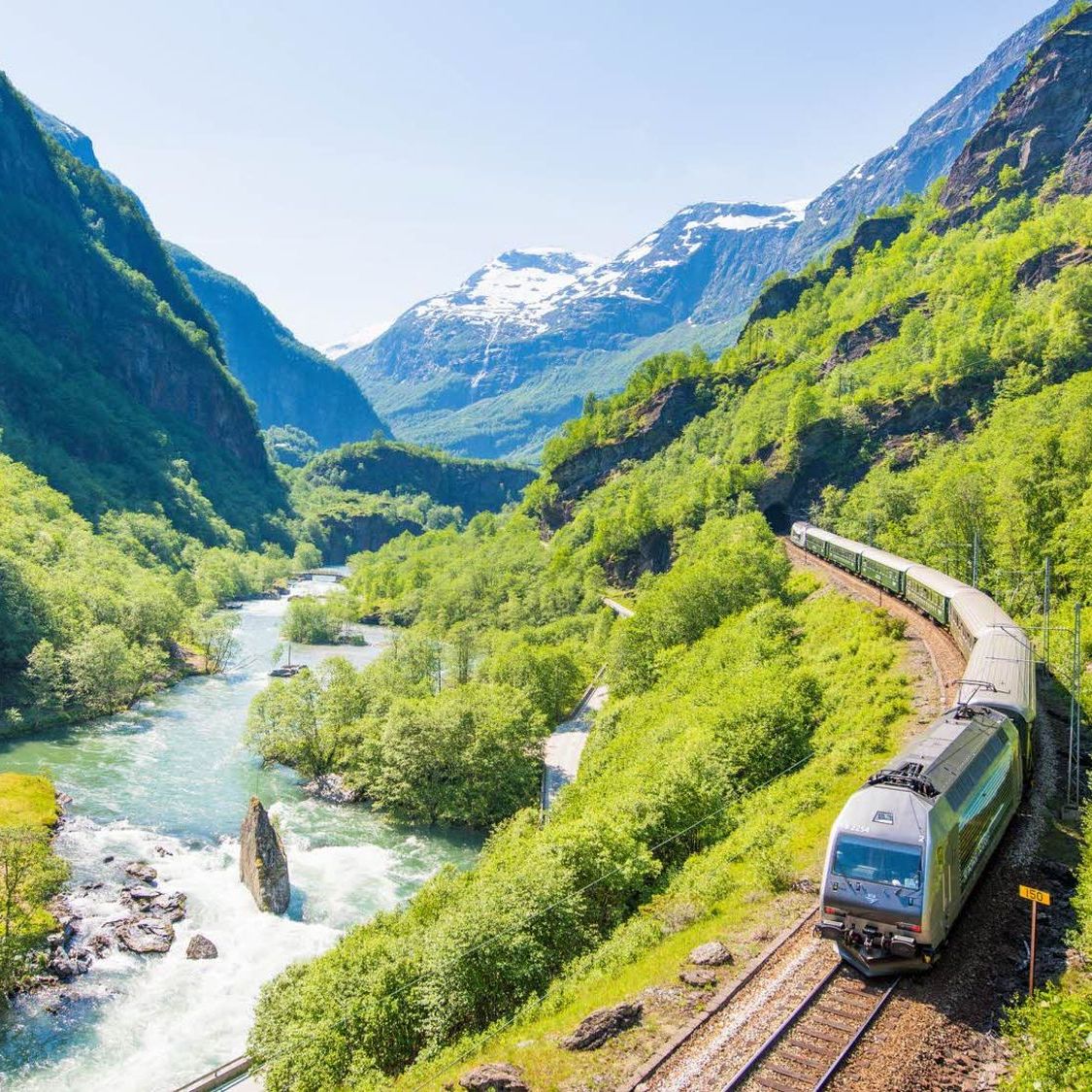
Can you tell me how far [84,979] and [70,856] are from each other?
39.1ft

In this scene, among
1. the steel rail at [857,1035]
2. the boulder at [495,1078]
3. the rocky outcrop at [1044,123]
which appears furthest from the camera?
the rocky outcrop at [1044,123]

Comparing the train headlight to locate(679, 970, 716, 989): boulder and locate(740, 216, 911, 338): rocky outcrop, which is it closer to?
locate(679, 970, 716, 989): boulder

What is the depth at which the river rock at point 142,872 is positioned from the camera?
38.2m

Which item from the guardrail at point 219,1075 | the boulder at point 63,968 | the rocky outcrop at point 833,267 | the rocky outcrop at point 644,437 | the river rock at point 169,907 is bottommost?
the river rock at point 169,907

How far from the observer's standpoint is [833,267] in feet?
568

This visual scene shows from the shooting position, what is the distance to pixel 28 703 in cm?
6278

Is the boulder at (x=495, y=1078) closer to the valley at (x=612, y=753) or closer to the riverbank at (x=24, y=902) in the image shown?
the valley at (x=612, y=753)

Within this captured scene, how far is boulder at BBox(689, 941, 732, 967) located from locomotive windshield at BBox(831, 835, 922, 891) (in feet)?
12.8

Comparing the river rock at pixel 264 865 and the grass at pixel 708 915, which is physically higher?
the grass at pixel 708 915

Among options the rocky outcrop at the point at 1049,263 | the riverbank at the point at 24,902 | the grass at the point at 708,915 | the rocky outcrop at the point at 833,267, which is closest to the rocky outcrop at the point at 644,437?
the rocky outcrop at the point at 833,267

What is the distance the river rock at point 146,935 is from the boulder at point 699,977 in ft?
81.8

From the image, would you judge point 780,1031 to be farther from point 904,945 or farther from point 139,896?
point 139,896

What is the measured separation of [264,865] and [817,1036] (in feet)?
95.3

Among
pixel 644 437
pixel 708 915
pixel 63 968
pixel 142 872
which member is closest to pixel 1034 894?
pixel 708 915
